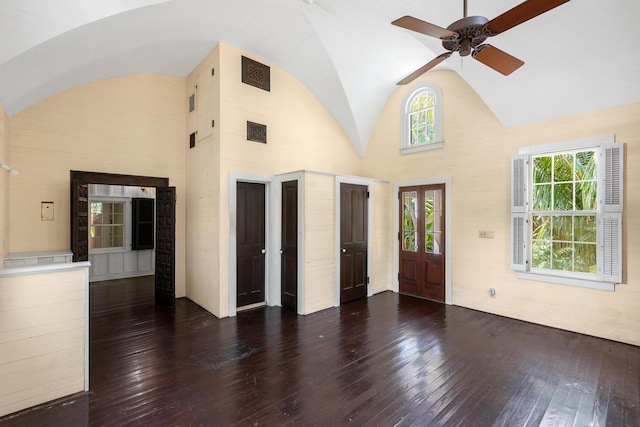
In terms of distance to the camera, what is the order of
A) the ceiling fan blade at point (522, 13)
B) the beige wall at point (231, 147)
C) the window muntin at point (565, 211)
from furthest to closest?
the beige wall at point (231, 147), the window muntin at point (565, 211), the ceiling fan blade at point (522, 13)

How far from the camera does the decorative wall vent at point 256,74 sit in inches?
191

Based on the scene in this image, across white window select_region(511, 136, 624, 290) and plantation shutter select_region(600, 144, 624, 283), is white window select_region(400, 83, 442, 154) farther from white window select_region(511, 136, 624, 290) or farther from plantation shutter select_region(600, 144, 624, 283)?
plantation shutter select_region(600, 144, 624, 283)

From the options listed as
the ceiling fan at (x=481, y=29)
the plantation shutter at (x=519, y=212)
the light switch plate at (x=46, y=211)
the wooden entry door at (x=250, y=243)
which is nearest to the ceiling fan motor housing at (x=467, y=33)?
the ceiling fan at (x=481, y=29)

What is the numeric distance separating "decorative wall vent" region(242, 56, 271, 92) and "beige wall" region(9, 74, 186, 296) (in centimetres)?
161

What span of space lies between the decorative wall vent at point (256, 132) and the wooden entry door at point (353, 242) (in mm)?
1574

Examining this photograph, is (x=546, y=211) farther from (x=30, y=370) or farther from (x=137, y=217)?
(x=137, y=217)

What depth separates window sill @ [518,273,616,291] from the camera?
3.81 meters

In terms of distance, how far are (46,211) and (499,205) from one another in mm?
6905

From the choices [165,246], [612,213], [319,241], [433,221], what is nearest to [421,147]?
[433,221]

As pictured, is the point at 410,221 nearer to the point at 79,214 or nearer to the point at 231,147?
the point at 231,147

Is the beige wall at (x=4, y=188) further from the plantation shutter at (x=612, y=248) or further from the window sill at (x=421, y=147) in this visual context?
the plantation shutter at (x=612, y=248)

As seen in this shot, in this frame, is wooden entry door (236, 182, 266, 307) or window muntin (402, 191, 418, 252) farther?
window muntin (402, 191, 418, 252)

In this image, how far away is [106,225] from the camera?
7309 millimetres

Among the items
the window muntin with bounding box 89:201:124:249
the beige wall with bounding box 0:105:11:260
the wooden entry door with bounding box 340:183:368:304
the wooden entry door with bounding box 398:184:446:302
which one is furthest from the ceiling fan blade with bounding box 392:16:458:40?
the window muntin with bounding box 89:201:124:249
